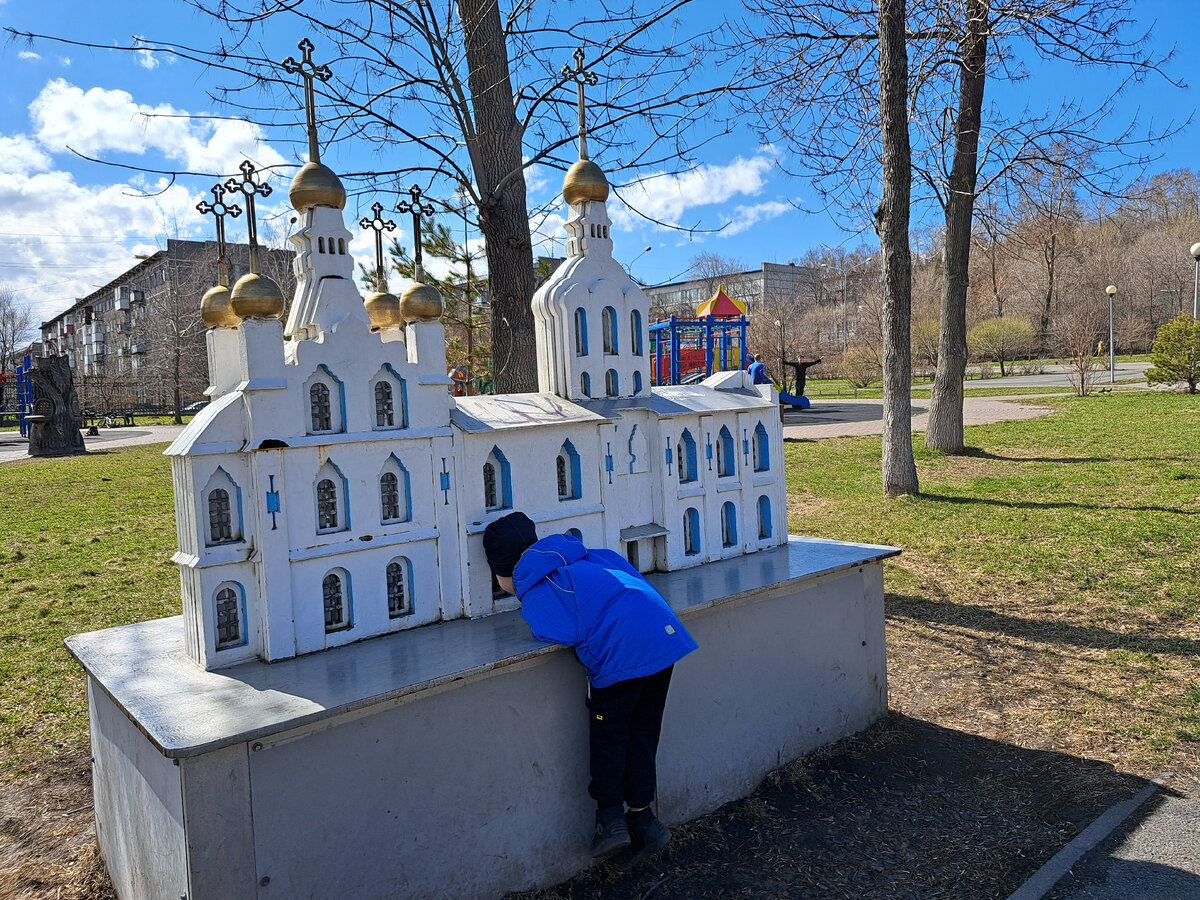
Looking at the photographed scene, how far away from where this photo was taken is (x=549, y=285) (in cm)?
443

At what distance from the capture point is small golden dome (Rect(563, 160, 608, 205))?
4.41 meters

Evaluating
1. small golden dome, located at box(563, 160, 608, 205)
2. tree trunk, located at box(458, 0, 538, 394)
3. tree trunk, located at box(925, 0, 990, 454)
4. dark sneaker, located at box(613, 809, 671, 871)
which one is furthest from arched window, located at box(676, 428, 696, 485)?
tree trunk, located at box(925, 0, 990, 454)

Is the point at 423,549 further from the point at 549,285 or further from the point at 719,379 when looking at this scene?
the point at 719,379

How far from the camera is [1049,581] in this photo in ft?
23.6

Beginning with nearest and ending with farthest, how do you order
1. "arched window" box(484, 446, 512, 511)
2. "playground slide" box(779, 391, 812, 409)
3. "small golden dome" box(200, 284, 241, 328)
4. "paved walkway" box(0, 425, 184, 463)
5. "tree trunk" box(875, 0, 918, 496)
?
"small golden dome" box(200, 284, 241, 328) → "arched window" box(484, 446, 512, 511) → "tree trunk" box(875, 0, 918, 496) → "paved walkway" box(0, 425, 184, 463) → "playground slide" box(779, 391, 812, 409)

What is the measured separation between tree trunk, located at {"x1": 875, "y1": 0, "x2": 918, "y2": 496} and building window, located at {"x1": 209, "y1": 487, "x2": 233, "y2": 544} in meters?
8.49

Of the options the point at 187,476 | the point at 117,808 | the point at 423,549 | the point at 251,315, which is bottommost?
the point at 117,808

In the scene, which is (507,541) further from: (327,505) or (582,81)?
(582,81)

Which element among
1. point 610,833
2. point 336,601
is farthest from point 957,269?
point 336,601

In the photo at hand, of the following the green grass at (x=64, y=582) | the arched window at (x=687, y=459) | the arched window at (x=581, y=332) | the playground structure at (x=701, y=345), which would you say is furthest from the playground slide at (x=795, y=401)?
the arched window at (x=581, y=332)

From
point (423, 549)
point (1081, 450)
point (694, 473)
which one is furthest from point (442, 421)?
point (1081, 450)

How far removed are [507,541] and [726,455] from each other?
1774 millimetres

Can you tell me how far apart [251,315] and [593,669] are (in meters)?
1.94

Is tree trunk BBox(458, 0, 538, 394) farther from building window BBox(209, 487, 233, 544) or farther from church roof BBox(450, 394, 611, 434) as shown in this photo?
building window BBox(209, 487, 233, 544)
